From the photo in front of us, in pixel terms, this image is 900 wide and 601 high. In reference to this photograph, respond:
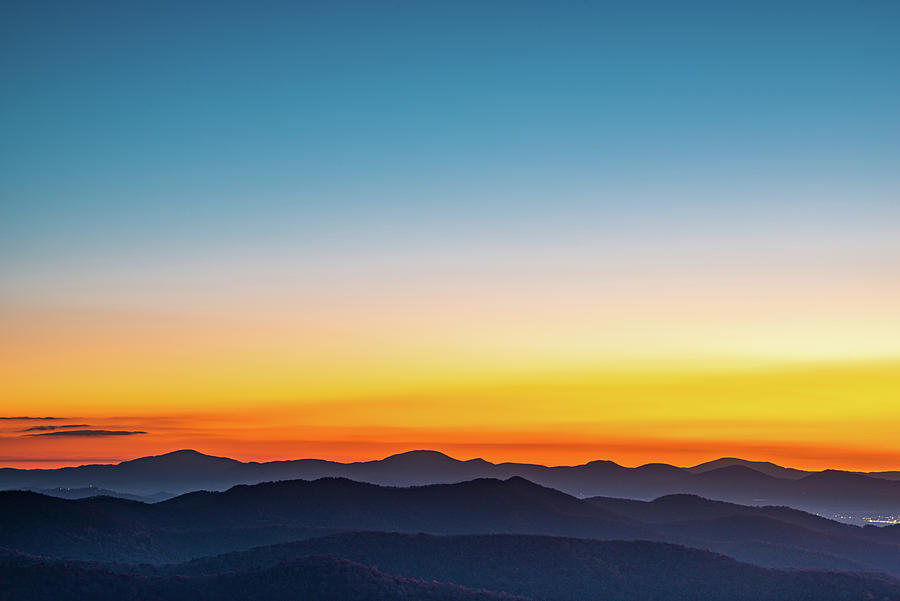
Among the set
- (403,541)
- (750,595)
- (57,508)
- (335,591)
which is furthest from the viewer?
(57,508)

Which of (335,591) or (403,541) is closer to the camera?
(335,591)

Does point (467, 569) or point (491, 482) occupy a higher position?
point (491, 482)

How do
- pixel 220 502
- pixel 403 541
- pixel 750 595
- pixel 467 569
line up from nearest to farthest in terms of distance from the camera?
pixel 750 595 → pixel 467 569 → pixel 403 541 → pixel 220 502

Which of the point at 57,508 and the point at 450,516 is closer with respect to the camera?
the point at 57,508

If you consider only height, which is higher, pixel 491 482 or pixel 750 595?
pixel 491 482

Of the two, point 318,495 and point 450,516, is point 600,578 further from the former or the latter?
point 318,495

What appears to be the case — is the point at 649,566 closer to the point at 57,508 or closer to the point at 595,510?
the point at 595,510

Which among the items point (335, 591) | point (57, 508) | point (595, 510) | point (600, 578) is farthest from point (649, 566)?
point (57, 508)

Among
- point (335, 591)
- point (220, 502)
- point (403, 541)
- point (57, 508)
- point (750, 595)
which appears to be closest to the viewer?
point (335, 591)

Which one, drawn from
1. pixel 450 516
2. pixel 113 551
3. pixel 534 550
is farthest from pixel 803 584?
pixel 113 551
